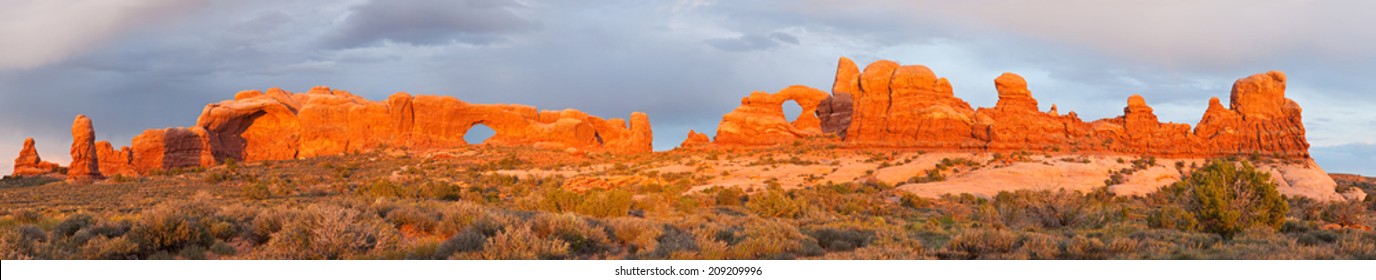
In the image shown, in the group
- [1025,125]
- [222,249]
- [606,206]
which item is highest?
[1025,125]

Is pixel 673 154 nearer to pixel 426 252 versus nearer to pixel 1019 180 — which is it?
pixel 1019 180

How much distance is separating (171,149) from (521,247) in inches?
2121

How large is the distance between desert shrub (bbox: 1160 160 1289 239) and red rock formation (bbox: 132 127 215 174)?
57.0 meters

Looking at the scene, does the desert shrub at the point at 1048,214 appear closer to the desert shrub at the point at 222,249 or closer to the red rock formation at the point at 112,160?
the desert shrub at the point at 222,249

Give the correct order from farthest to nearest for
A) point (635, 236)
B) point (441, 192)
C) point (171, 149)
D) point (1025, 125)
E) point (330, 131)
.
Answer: point (330, 131) < point (1025, 125) < point (171, 149) < point (441, 192) < point (635, 236)

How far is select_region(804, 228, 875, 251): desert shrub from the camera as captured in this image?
1220 cm

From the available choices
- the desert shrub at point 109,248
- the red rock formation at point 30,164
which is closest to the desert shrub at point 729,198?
the desert shrub at point 109,248

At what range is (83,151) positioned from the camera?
47250 millimetres

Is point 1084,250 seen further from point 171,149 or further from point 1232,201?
point 171,149

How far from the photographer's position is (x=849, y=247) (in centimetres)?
1211

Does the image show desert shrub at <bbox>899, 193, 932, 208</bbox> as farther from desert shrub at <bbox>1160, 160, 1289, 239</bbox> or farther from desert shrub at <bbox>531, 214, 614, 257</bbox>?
desert shrub at <bbox>531, 214, 614, 257</bbox>

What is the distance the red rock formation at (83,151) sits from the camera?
4658 centimetres

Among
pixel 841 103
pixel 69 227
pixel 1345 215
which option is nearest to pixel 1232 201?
pixel 1345 215

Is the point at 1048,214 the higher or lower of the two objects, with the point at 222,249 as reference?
higher
